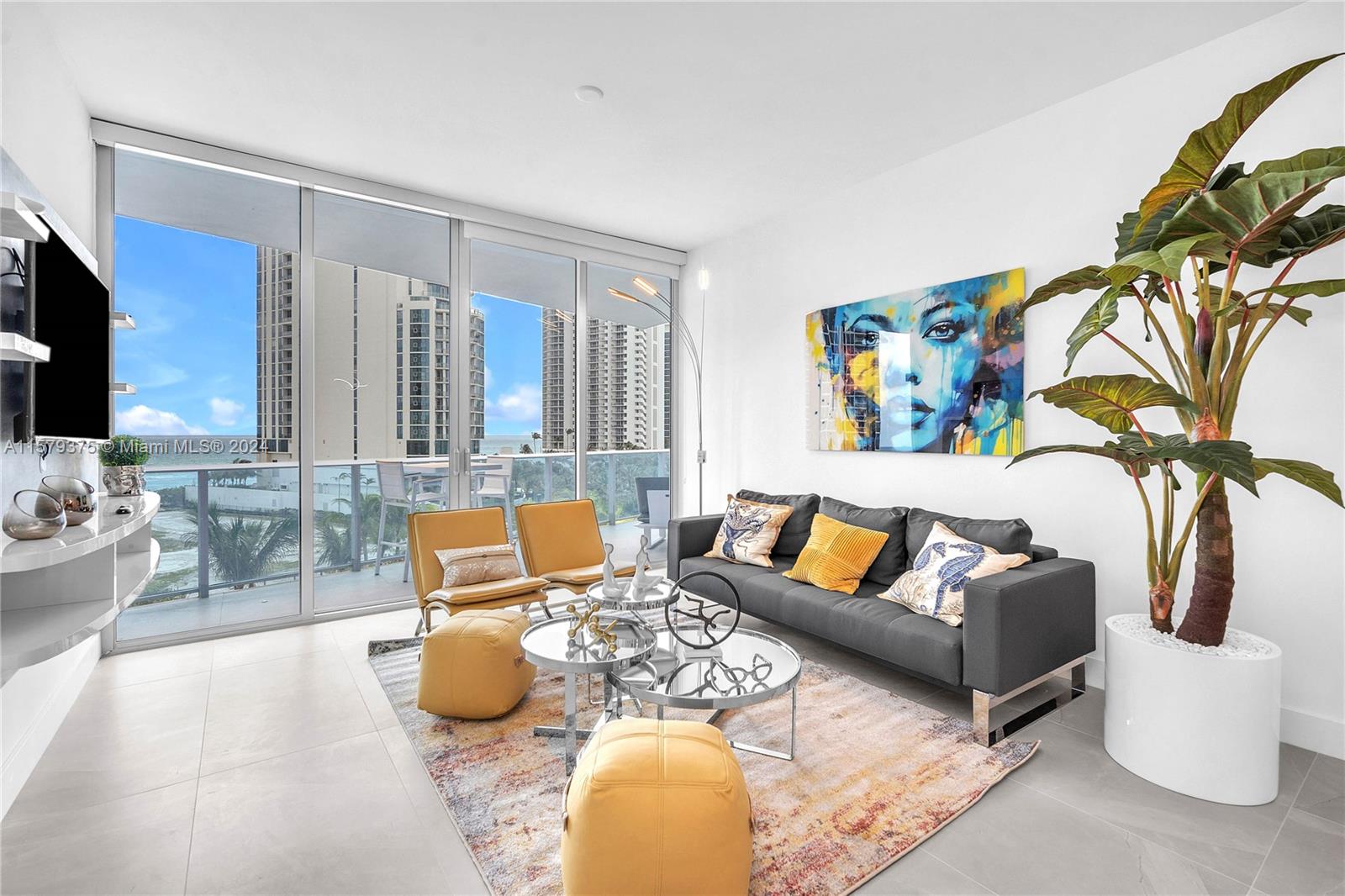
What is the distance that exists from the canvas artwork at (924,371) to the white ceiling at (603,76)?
2.72 ft

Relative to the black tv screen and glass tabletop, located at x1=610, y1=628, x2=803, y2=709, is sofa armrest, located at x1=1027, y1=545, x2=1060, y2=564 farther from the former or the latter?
the black tv screen

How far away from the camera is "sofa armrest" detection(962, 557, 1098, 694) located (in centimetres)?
254

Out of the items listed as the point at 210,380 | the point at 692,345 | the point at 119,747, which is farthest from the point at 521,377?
the point at 119,747

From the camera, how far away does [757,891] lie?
173 centimetres

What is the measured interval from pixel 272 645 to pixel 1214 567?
4518mm

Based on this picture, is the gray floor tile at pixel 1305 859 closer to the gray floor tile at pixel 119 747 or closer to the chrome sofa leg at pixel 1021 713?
the chrome sofa leg at pixel 1021 713

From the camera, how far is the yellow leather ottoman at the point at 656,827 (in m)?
1.59

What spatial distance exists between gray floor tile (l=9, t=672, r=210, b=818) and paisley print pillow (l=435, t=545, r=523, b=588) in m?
1.22

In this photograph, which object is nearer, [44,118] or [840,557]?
[44,118]

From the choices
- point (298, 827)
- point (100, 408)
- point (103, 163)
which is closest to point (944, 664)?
point (298, 827)

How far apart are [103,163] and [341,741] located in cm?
341

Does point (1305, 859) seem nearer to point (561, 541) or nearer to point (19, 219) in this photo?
point (561, 541)

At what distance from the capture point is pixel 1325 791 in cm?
224

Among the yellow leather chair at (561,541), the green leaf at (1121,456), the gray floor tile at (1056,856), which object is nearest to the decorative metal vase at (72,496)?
the yellow leather chair at (561,541)
